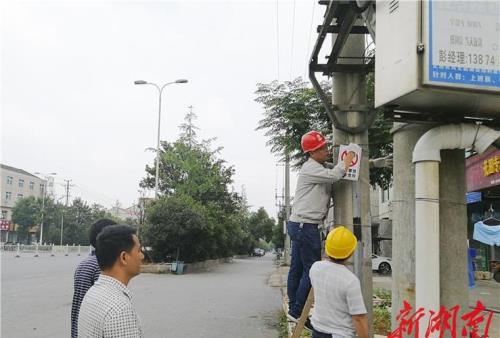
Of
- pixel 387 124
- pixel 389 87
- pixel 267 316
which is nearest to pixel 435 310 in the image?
pixel 389 87

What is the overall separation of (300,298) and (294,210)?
87 centimetres

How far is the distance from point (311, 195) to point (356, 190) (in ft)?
1.47

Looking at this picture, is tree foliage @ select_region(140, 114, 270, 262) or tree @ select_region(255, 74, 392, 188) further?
tree foliage @ select_region(140, 114, 270, 262)

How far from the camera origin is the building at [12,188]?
84.9m

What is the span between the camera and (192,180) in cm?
3412

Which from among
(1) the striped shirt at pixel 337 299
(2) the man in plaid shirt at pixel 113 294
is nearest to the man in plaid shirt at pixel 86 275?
(2) the man in plaid shirt at pixel 113 294

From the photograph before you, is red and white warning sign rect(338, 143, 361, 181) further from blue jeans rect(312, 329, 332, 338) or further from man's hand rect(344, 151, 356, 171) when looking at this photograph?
blue jeans rect(312, 329, 332, 338)

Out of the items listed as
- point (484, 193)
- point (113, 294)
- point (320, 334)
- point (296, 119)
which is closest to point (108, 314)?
point (113, 294)

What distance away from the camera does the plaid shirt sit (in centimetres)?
245

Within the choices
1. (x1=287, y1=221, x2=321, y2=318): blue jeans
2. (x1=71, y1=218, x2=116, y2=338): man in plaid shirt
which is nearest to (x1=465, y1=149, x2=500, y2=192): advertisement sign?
(x1=287, y1=221, x2=321, y2=318): blue jeans

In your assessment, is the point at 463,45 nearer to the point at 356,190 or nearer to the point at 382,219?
the point at 356,190

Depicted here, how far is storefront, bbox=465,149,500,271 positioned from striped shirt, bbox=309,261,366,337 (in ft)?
37.8

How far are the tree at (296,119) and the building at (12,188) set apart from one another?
81.1m

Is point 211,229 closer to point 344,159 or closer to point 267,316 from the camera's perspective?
point 267,316
